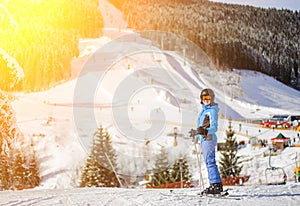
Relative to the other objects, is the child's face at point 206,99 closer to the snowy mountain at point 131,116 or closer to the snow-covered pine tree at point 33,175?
the snowy mountain at point 131,116

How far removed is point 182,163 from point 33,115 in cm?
1161

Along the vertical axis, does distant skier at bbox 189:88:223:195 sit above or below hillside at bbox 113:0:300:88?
below

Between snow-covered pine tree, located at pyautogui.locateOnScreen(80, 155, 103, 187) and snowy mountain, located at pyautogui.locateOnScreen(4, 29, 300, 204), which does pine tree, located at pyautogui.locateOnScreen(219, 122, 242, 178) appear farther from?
snow-covered pine tree, located at pyautogui.locateOnScreen(80, 155, 103, 187)

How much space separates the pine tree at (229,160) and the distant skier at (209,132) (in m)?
10.2

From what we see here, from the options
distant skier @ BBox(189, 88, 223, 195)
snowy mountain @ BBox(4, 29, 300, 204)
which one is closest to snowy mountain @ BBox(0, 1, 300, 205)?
snowy mountain @ BBox(4, 29, 300, 204)

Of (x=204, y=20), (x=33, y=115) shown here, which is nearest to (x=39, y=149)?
(x=33, y=115)

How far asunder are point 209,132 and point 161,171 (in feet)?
27.8

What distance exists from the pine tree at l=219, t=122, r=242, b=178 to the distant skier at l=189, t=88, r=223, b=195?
10.2 m

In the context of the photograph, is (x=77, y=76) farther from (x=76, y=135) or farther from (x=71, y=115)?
(x=76, y=135)

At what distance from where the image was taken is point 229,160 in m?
14.5

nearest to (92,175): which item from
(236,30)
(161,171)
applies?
(161,171)

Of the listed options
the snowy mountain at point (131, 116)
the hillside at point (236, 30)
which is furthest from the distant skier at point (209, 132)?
the hillside at point (236, 30)

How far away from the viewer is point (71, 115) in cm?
2088

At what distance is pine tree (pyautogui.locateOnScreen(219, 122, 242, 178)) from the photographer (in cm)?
1369
